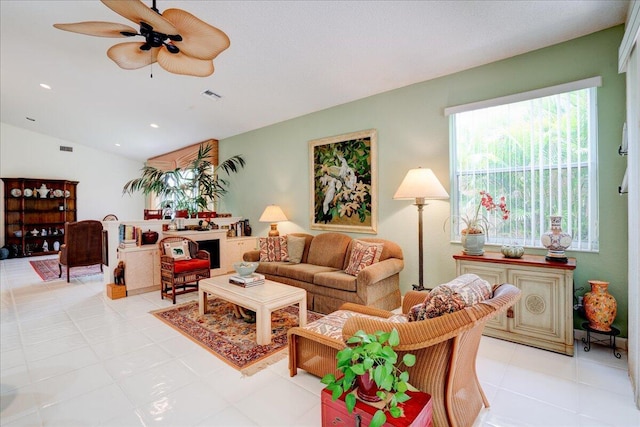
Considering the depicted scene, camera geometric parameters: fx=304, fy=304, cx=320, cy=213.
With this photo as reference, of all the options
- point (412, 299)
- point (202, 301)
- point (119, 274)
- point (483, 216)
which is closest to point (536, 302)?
point (483, 216)

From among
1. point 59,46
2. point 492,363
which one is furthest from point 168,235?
point 492,363

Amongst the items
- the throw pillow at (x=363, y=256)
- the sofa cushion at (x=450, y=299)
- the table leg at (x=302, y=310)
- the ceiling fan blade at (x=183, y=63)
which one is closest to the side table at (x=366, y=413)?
the sofa cushion at (x=450, y=299)

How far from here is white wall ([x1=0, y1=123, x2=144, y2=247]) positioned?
8211 mm

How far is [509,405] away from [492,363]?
0.56 metres

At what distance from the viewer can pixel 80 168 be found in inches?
363

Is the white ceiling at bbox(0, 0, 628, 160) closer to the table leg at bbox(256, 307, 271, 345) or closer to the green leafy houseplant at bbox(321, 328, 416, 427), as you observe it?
the green leafy houseplant at bbox(321, 328, 416, 427)

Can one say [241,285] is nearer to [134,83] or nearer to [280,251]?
[280,251]

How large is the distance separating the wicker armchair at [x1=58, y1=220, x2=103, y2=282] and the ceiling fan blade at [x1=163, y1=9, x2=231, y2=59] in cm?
439

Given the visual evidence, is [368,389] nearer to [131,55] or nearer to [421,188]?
[421,188]

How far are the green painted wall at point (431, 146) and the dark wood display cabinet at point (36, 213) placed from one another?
6.21 metres

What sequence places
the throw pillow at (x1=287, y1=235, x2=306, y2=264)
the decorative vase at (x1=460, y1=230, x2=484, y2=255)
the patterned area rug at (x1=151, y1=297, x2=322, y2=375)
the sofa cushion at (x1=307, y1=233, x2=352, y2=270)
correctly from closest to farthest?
the patterned area rug at (x1=151, y1=297, x2=322, y2=375)
the decorative vase at (x1=460, y1=230, x2=484, y2=255)
the sofa cushion at (x1=307, y1=233, x2=352, y2=270)
the throw pillow at (x1=287, y1=235, x2=306, y2=264)

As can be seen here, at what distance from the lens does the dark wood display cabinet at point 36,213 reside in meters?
8.06

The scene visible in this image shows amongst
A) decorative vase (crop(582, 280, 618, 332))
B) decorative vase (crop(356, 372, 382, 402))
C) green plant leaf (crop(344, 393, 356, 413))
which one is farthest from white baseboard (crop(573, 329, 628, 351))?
green plant leaf (crop(344, 393, 356, 413))

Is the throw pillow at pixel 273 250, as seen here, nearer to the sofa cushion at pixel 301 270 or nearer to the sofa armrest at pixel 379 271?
the sofa cushion at pixel 301 270
